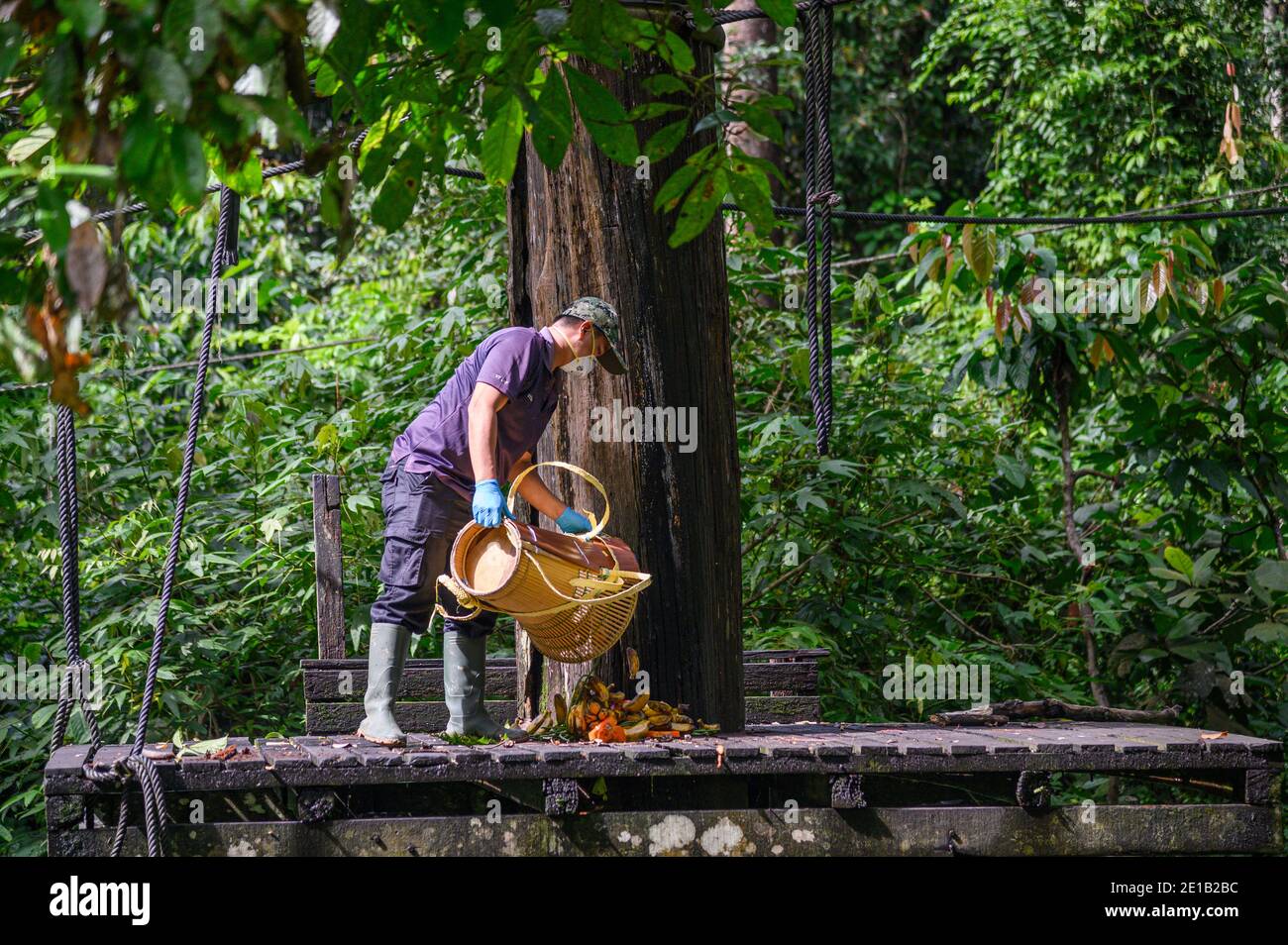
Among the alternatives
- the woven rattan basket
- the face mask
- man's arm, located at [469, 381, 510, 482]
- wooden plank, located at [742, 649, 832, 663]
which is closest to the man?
man's arm, located at [469, 381, 510, 482]

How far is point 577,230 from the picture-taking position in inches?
185

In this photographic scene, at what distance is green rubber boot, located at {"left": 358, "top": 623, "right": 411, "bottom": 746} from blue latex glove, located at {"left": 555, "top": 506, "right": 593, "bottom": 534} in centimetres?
59

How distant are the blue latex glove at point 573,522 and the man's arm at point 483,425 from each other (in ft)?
1.26

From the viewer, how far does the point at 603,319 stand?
4469mm

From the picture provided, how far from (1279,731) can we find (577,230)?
434 cm

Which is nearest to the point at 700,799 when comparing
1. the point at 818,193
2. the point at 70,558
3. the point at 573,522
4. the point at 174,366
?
the point at 573,522

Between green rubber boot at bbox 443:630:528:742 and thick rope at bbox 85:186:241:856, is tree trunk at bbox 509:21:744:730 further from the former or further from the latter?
thick rope at bbox 85:186:241:856

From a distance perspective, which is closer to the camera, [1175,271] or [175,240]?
[1175,271]

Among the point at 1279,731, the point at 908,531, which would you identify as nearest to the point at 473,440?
the point at 908,531

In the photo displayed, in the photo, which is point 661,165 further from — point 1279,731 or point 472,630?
point 1279,731

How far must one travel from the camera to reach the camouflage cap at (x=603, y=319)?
4.46 meters

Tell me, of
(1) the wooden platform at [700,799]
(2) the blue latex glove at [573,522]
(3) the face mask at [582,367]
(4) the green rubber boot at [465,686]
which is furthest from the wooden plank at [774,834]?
(3) the face mask at [582,367]

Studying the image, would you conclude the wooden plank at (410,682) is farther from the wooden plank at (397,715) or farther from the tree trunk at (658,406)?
the tree trunk at (658,406)

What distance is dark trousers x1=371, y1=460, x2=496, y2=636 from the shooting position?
443 centimetres
